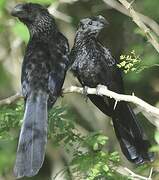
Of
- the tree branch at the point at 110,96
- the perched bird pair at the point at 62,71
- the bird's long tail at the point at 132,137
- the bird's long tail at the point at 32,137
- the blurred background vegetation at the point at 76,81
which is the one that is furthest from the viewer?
the blurred background vegetation at the point at 76,81

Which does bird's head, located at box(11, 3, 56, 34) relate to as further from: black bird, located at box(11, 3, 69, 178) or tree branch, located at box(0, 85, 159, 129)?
tree branch, located at box(0, 85, 159, 129)

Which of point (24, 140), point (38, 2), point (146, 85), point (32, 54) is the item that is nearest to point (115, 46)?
point (146, 85)

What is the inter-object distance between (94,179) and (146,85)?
3043 millimetres

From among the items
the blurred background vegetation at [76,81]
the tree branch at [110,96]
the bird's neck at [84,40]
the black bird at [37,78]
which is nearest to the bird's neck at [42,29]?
the black bird at [37,78]

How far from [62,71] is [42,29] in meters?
0.41

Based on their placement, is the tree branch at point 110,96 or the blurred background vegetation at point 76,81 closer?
the tree branch at point 110,96

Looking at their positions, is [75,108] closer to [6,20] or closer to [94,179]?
[6,20]

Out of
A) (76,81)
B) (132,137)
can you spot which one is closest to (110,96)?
(132,137)

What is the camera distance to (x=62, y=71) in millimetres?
4480

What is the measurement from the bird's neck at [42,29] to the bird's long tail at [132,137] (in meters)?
0.72

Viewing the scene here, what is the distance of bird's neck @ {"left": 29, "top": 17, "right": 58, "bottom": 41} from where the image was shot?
473 centimetres

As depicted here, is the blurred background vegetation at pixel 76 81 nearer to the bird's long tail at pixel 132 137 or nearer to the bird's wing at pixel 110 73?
the bird's wing at pixel 110 73

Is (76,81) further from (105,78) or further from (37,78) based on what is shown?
(37,78)

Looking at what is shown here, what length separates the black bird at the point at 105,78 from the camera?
15.0ft
